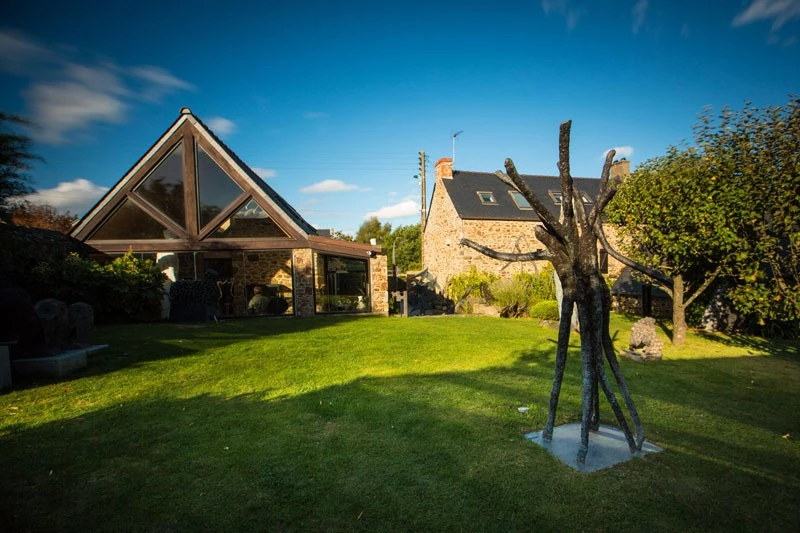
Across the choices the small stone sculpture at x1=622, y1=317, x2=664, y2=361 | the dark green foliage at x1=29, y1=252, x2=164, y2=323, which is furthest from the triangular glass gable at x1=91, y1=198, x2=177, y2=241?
the small stone sculpture at x1=622, y1=317, x2=664, y2=361

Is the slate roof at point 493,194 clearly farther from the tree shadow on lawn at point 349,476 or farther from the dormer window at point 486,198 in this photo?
the tree shadow on lawn at point 349,476

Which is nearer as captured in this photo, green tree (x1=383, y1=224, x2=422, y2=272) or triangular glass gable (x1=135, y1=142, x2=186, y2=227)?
triangular glass gable (x1=135, y1=142, x2=186, y2=227)

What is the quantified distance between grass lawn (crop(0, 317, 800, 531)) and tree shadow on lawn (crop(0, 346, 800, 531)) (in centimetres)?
2

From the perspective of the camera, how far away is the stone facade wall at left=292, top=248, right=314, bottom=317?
1377 centimetres

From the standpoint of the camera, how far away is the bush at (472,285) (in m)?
16.8

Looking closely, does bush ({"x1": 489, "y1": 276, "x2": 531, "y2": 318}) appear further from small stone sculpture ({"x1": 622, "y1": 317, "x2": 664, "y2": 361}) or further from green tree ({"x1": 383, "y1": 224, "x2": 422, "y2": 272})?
green tree ({"x1": 383, "y1": 224, "x2": 422, "y2": 272})

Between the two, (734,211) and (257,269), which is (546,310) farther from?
(257,269)

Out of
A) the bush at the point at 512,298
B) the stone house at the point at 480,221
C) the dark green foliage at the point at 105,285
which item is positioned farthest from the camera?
the stone house at the point at 480,221

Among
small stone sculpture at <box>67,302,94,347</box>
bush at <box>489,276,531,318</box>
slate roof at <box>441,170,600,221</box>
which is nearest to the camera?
small stone sculpture at <box>67,302,94,347</box>

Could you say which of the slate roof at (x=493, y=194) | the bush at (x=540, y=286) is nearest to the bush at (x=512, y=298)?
the bush at (x=540, y=286)

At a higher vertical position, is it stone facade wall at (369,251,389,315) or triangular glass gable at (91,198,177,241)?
triangular glass gable at (91,198,177,241)

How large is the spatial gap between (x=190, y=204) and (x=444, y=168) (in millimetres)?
14342

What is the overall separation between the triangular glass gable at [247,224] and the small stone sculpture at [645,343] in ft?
36.8

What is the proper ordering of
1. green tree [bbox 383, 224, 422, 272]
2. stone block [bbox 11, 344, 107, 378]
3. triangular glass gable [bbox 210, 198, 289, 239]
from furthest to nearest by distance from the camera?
green tree [bbox 383, 224, 422, 272], triangular glass gable [bbox 210, 198, 289, 239], stone block [bbox 11, 344, 107, 378]
